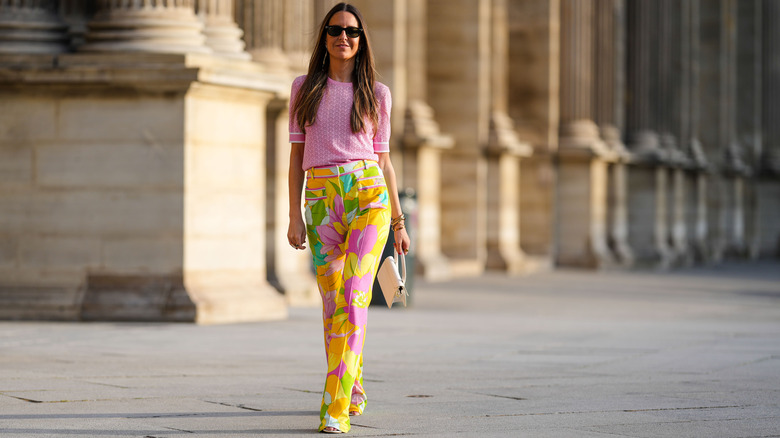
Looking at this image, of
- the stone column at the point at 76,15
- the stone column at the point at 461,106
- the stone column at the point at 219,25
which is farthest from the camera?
the stone column at the point at 461,106

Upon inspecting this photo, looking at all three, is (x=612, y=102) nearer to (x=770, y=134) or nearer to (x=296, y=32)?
(x=770, y=134)

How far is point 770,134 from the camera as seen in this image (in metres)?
44.2

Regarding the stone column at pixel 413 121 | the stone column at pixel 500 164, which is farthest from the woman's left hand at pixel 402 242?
the stone column at pixel 500 164

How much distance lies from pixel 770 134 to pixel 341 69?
39.6 metres

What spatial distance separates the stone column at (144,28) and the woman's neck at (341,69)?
5301 mm

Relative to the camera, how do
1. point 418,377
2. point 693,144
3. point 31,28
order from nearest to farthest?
1. point 418,377
2. point 31,28
3. point 693,144

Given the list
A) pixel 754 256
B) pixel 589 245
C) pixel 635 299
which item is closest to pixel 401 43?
pixel 635 299

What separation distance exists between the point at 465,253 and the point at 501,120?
2.45 metres

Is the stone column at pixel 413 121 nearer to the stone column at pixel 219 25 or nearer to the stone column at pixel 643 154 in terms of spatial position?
the stone column at pixel 219 25

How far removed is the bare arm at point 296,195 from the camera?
6.39 metres

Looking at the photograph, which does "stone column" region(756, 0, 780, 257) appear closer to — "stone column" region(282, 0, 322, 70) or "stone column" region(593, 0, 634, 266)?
"stone column" region(593, 0, 634, 266)

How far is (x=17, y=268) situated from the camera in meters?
11.6

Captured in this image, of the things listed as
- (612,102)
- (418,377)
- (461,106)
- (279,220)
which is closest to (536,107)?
(461,106)

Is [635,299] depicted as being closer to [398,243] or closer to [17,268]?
[17,268]
